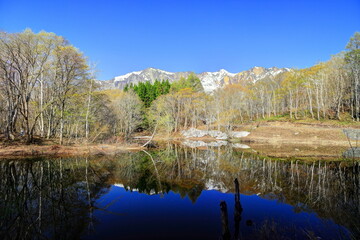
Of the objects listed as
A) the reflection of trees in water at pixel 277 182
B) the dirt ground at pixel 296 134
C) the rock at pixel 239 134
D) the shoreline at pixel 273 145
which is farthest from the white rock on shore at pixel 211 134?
the reflection of trees in water at pixel 277 182

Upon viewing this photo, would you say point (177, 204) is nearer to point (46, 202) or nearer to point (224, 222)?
point (224, 222)

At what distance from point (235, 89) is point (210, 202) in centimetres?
5938

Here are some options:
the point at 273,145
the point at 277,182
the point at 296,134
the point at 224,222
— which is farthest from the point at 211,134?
the point at 224,222

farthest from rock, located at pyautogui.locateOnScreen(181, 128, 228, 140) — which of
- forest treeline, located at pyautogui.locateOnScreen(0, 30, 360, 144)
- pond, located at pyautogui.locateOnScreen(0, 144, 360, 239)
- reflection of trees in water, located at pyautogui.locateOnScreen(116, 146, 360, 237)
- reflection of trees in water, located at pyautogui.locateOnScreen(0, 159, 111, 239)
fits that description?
reflection of trees in water, located at pyautogui.locateOnScreen(0, 159, 111, 239)

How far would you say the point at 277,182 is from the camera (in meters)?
12.8

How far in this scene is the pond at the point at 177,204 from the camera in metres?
6.73

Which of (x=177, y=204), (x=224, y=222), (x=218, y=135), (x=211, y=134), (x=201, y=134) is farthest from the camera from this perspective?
(x=201, y=134)

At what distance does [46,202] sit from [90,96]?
2134 cm

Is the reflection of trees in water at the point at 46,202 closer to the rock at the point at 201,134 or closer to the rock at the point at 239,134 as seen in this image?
the rock at the point at 239,134

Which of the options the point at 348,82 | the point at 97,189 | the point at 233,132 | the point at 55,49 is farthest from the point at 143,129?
the point at 348,82

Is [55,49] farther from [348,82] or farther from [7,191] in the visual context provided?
[348,82]

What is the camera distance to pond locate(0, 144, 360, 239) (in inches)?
265

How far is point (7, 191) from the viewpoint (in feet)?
32.1

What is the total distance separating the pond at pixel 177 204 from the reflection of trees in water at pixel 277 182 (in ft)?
0.18
